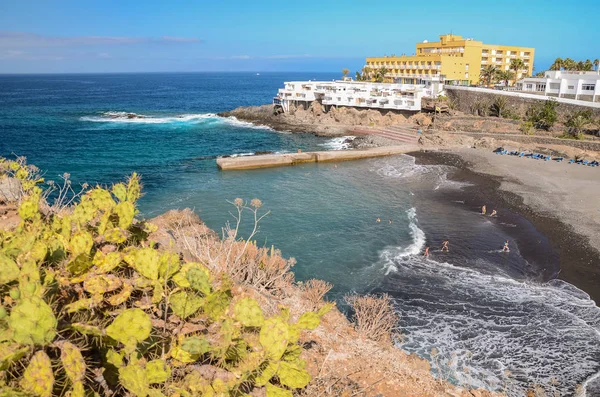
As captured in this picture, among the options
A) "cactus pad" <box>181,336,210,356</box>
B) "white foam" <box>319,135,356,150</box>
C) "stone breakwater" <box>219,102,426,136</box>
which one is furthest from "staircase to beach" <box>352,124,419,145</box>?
"cactus pad" <box>181,336,210,356</box>

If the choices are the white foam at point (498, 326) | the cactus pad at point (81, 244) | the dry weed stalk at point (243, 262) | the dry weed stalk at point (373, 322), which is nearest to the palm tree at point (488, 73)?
the white foam at point (498, 326)

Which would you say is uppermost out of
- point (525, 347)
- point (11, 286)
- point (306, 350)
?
point (11, 286)

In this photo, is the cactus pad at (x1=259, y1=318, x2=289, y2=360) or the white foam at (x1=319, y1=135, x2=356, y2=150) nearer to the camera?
the cactus pad at (x1=259, y1=318, x2=289, y2=360)

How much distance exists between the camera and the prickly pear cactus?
5.20 metres

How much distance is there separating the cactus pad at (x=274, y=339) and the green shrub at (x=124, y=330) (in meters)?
0.01

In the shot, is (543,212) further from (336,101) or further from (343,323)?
A: (336,101)

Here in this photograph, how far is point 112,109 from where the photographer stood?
270ft

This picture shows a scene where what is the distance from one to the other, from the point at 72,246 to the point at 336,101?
57.7m

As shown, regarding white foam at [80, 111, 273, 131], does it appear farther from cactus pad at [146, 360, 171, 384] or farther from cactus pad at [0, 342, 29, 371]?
cactus pad at [0, 342, 29, 371]

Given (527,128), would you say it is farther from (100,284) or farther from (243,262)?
(100,284)

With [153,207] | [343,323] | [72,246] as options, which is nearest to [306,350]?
[343,323]

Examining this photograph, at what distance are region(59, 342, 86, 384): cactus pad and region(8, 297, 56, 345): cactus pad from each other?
0.77 ft

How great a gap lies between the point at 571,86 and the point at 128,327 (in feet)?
201

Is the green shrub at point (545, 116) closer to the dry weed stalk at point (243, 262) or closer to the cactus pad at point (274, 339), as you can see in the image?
the dry weed stalk at point (243, 262)
